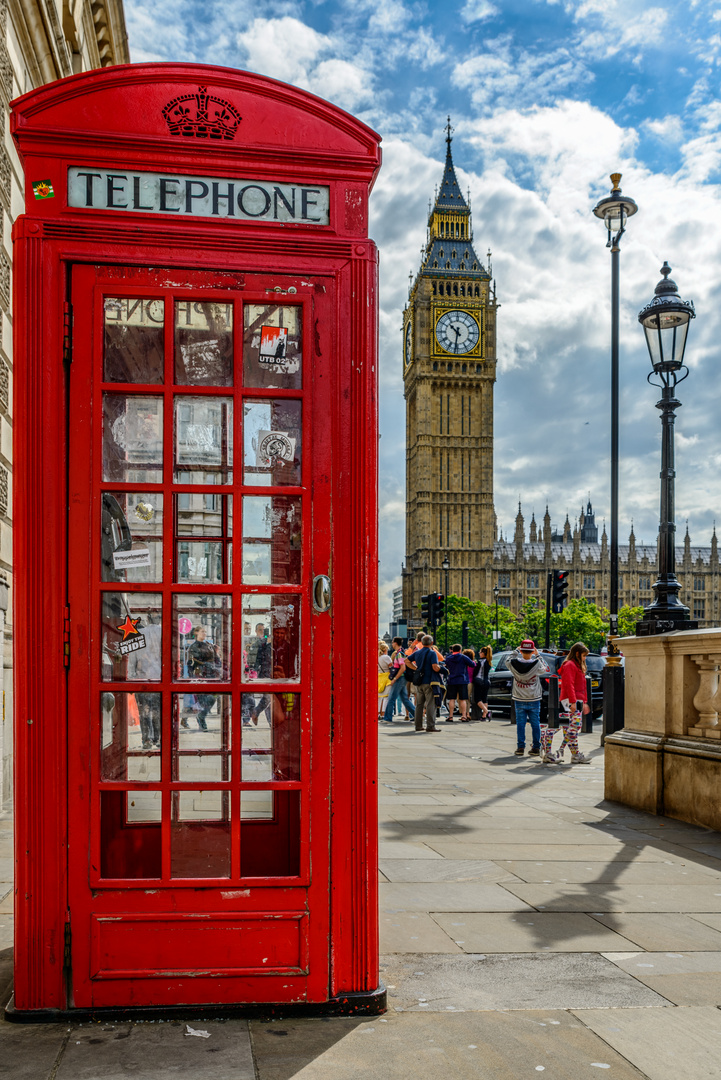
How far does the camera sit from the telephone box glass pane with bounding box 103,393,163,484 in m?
3.27

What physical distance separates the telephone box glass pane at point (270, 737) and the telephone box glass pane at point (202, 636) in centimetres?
15

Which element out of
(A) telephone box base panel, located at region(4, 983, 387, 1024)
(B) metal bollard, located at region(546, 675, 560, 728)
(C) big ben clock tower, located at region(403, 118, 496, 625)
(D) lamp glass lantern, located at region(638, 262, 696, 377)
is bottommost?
(B) metal bollard, located at region(546, 675, 560, 728)

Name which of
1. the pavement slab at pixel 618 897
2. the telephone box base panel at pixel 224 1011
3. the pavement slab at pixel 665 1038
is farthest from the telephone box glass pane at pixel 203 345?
the pavement slab at pixel 618 897

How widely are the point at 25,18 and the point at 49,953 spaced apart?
26.1ft

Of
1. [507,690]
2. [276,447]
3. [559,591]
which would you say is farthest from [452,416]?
[276,447]

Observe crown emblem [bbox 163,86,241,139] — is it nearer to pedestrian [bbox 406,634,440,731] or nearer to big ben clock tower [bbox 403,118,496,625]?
pedestrian [bbox 406,634,440,731]

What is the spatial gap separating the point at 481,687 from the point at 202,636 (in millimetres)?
16874

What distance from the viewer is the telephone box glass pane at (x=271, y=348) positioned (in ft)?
10.9

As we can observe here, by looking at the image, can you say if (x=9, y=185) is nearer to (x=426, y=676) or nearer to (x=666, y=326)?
(x=666, y=326)

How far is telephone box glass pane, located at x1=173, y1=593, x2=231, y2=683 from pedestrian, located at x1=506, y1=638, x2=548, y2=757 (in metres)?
8.63

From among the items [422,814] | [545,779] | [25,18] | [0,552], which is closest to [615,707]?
[545,779]

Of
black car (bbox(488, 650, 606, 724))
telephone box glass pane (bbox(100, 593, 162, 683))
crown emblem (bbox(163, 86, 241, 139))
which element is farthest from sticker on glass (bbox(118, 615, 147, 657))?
black car (bbox(488, 650, 606, 724))

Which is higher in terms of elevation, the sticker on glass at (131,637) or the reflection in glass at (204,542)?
Result: the reflection in glass at (204,542)

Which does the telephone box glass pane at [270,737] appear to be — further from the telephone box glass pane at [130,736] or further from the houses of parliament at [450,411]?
the houses of parliament at [450,411]
